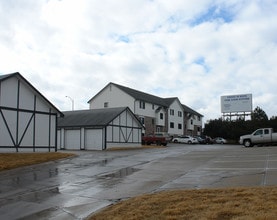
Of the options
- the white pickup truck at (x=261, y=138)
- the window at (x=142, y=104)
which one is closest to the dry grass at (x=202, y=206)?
the white pickup truck at (x=261, y=138)

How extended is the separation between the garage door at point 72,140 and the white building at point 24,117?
10.8 m

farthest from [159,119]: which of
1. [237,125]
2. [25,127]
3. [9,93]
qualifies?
[9,93]

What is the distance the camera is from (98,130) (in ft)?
128

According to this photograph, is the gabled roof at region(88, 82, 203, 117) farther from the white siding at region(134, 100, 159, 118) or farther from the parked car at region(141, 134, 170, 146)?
the parked car at region(141, 134, 170, 146)

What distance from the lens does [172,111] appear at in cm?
7562

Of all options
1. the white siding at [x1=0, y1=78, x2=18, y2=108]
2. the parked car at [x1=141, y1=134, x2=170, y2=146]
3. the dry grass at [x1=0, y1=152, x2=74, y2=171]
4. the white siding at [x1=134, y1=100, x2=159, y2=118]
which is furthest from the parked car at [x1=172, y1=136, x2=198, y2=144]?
the dry grass at [x1=0, y1=152, x2=74, y2=171]

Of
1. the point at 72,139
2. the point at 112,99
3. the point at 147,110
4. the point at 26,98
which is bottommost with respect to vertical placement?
the point at 72,139

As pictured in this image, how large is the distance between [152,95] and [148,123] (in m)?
10.6

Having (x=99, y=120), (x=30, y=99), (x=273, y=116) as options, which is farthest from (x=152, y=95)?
(x=30, y=99)

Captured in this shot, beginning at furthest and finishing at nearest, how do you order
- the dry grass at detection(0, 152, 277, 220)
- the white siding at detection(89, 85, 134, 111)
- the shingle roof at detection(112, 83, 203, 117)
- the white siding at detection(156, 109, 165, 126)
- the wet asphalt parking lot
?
the white siding at detection(156, 109, 165, 126) → the shingle roof at detection(112, 83, 203, 117) → the white siding at detection(89, 85, 134, 111) → the wet asphalt parking lot → the dry grass at detection(0, 152, 277, 220)

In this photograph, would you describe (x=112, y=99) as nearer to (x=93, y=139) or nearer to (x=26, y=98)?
(x=93, y=139)

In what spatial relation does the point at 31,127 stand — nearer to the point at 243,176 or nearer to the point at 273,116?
the point at 243,176

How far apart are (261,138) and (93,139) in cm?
1698

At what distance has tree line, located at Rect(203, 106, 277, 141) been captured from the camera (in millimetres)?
69450
